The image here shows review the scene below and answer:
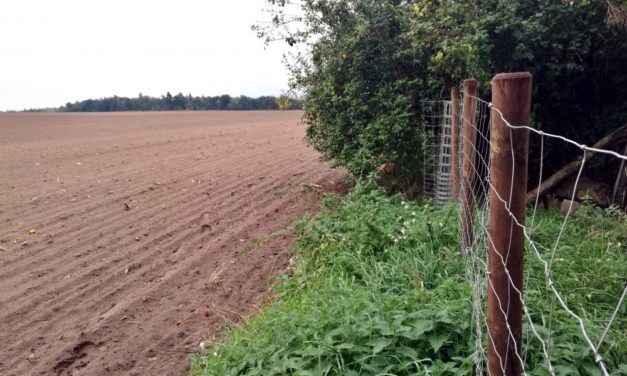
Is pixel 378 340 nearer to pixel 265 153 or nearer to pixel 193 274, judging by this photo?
pixel 193 274

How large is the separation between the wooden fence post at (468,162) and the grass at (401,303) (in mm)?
232

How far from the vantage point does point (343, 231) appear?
530 centimetres

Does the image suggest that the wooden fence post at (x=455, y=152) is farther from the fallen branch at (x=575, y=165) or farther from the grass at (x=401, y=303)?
the fallen branch at (x=575, y=165)

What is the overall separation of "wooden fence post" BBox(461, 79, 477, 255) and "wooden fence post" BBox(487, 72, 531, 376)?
2099 mm

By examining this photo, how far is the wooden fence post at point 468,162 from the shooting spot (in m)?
4.12

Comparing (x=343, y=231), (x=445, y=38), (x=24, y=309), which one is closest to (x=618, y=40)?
(x=445, y=38)

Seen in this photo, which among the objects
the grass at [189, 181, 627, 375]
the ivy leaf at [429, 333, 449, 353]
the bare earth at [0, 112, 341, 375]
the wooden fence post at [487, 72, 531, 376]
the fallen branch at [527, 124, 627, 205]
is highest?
the wooden fence post at [487, 72, 531, 376]

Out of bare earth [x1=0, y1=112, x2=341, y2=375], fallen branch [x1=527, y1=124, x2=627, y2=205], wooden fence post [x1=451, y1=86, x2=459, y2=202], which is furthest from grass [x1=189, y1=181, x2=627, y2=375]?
fallen branch [x1=527, y1=124, x2=627, y2=205]

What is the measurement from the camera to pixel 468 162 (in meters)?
4.27

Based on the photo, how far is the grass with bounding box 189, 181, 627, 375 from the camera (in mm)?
2727

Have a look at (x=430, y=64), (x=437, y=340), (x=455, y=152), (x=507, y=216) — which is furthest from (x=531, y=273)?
(x=430, y=64)

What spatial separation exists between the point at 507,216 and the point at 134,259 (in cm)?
480

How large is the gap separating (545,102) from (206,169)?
7.47 meters

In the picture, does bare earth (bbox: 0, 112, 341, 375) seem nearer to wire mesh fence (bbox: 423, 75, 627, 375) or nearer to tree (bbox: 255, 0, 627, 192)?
tree (bbox: 255, 0, 627, 192)
